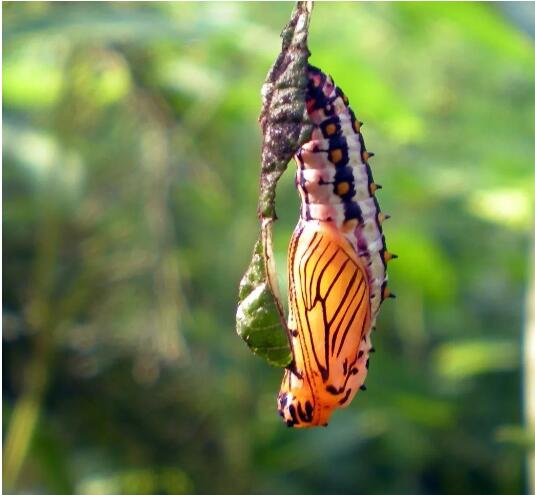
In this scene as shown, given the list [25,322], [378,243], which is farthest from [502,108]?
[378,243]

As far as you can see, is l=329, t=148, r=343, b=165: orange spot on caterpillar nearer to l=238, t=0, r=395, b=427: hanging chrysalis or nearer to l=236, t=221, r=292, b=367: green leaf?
l=238, t=0, r=395, b=427: hanging chrysalis

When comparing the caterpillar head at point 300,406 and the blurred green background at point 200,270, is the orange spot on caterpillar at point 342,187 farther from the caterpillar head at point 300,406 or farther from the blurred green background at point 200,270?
the blurred green background at point 200,270

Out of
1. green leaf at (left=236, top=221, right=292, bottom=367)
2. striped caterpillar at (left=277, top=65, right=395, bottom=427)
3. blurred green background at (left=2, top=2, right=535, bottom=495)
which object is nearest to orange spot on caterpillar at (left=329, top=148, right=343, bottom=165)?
striped caterpillar at (left=277, top=65, right=395, bottom=427)

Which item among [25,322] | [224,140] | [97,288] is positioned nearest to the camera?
[25,322]

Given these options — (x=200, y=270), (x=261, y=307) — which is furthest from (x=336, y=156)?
(x=200, y=270)

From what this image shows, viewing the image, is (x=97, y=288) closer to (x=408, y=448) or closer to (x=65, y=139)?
(x=65, y=139)

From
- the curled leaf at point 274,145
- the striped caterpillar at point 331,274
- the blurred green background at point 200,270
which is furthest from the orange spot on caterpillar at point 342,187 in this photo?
the blurred green background at point 200,270

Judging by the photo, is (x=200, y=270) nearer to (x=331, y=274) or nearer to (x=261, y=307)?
(x=331, y=274)
